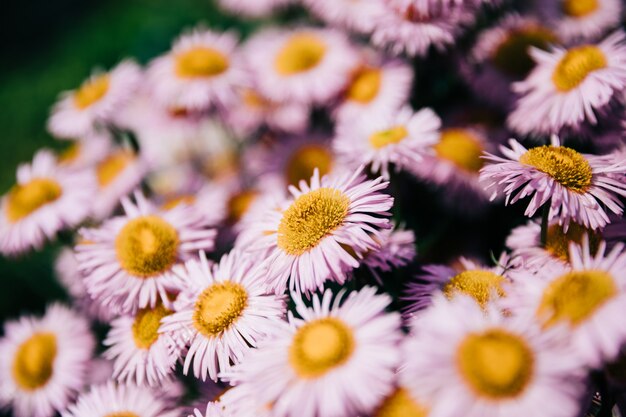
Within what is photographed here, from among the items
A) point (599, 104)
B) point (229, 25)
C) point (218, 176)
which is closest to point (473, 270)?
point (599, 104)

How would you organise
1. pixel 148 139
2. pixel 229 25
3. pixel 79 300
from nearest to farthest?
pixel 79 300 < pixel 148 139 < pixel 229 25

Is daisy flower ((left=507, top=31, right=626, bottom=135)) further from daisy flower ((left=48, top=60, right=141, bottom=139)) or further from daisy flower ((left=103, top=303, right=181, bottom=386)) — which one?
daisy flower ((left=48, top=60, right=141, bottom=139))

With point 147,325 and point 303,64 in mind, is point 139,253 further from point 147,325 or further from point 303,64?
point 303,64

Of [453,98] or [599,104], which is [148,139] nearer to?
[453,98]

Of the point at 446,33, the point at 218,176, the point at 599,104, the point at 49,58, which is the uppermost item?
the point at 49,58

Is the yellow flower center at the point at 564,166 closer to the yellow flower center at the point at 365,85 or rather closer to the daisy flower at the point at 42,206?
Answer: the yellow flower center at the point at 365,85
